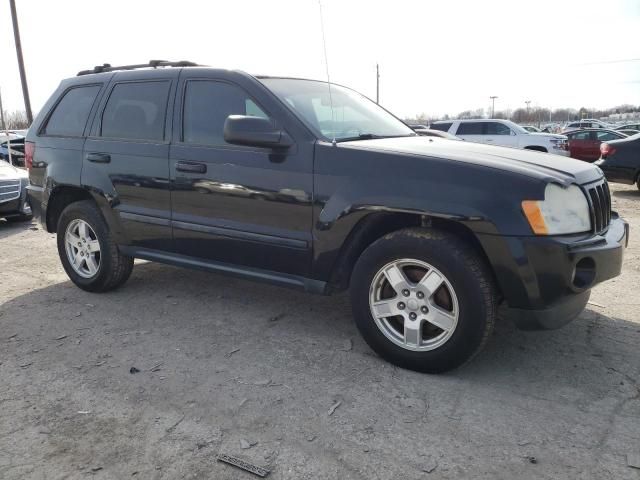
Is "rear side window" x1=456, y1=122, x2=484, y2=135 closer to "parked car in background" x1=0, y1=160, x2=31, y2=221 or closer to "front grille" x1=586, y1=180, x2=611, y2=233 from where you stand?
"parked car in background" x1=0, y1=160, x2=31, y2=221

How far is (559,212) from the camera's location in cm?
291

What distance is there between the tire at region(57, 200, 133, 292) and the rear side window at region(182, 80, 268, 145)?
125 cm

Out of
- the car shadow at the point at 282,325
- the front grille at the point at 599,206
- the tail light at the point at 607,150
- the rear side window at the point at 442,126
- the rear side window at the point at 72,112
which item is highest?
the rear side window at the point at 72,112

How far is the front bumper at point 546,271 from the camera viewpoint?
112 inches

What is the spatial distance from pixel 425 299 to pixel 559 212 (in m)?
0.86

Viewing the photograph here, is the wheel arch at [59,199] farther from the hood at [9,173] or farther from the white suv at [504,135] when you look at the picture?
the white suv at [504,135]

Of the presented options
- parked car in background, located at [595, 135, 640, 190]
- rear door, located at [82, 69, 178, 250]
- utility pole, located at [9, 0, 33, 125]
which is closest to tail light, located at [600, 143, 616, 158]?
parked car in background, located at [595, 135, 640, 190]

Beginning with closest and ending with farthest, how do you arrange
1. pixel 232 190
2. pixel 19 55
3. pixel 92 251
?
pixel 232 190 → pixel 92 251 → pixel 19 55

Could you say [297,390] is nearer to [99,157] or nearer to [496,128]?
[99,157]

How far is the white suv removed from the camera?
15664mm

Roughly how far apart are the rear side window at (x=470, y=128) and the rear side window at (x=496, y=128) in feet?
0.71

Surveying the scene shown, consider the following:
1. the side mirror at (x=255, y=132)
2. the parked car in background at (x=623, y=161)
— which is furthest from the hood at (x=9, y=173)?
the parked car in background at (x=623, y=161)

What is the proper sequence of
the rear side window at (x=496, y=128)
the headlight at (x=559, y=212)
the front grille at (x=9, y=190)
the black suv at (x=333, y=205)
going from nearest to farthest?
the headlight at (x=559, y=212)
the black suv at (x=333, y=205)
the front grille at (x=9, y=190)
the rear side window at (x=496, y=128)

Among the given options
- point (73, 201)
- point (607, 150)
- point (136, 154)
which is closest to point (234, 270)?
point (136, 154)
